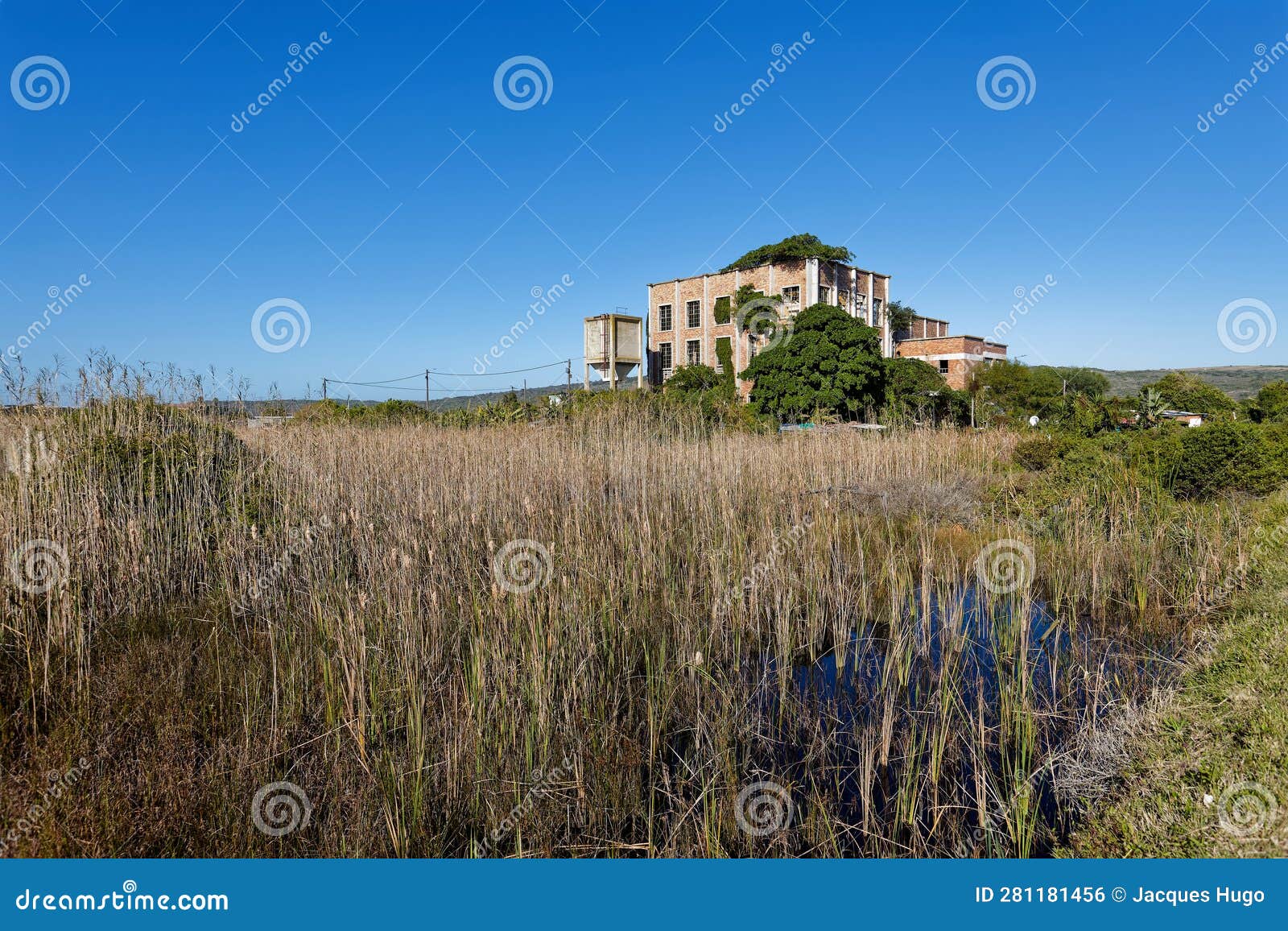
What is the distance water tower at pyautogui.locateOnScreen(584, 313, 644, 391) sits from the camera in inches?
1197

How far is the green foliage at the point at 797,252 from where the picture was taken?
28.7 meters

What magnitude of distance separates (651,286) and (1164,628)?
105ft

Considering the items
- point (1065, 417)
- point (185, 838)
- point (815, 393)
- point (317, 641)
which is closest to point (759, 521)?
point (317, 641)

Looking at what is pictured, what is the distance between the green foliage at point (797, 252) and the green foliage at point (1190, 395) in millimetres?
13640

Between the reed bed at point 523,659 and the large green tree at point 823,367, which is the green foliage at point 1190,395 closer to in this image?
the large green tree at point 823,367

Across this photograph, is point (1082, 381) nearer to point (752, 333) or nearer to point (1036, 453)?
point (752, 333)

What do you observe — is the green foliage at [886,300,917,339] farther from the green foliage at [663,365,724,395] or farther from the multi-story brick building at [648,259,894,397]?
the green foliage at [663,365,724,395]

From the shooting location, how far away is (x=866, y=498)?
7738 mm

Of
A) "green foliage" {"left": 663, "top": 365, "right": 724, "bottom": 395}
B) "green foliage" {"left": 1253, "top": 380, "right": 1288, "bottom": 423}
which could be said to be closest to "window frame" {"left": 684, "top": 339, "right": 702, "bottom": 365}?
"green foliage" {"left": 663, "top": 365, "right": 724, "bottom": 395}

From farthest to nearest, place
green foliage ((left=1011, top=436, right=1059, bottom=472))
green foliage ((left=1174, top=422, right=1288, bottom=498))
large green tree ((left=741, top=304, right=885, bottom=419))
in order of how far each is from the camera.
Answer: large green tree ((left=741, top=304, right=885, bottom=419))
green foliage ((left=1011, top=436, right=1059, bottom=472))
green foliage ((left=1174, top=422, right=1288, bottom=498))

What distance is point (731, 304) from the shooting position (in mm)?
30281

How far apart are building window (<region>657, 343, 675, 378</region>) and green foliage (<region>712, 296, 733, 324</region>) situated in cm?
362

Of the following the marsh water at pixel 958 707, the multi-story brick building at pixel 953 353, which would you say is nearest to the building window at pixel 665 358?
the multi-story brick building at pixel 953 353

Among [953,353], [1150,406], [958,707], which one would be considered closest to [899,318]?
[953,353]
